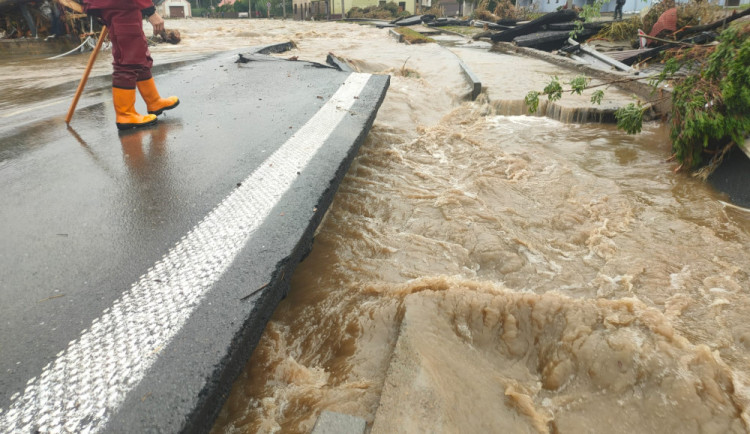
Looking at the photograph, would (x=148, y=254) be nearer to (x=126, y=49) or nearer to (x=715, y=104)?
(x=126, y=49)

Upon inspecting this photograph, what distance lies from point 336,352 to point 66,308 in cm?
108

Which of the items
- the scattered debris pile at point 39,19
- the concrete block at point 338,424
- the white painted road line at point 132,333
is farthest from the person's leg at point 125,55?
the scattered debris pile at point 39,19

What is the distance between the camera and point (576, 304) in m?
2.25

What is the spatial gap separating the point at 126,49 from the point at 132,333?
353 cm

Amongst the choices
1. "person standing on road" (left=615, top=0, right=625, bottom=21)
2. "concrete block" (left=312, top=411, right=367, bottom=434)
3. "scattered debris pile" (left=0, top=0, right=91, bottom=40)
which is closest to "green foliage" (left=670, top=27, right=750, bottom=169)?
"concrete block" (left=312, top=411, right=367, bottom=434)

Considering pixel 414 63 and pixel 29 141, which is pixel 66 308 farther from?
pixel 414 63

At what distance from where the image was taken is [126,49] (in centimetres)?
408

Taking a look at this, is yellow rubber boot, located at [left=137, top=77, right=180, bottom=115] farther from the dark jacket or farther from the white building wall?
the white building wall

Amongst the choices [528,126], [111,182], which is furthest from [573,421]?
[528,126]

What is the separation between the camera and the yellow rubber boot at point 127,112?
13.4 ft

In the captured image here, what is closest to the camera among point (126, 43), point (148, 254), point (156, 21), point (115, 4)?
point (148, 254)

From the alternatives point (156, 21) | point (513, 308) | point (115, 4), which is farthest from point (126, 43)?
point (513, 308)

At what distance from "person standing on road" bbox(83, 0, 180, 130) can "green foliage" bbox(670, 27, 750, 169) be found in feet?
17.0

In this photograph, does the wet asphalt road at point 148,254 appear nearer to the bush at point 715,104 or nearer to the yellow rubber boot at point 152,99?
the yellow rubber boot at point 152,99
